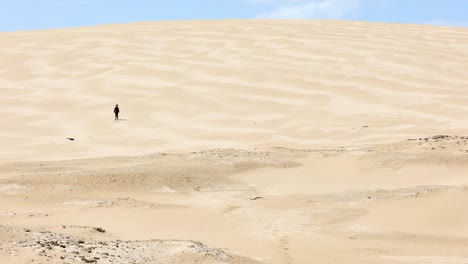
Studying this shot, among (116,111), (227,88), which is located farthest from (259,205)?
(227,88)

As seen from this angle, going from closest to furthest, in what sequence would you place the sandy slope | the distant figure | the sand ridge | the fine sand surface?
1. the sand ridge
2. the fine sand surface
3. the sandy slope
4. the distant figure

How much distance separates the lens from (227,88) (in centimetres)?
1411

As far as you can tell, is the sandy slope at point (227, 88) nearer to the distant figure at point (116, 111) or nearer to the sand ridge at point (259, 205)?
the distant figure at point (116, 111)

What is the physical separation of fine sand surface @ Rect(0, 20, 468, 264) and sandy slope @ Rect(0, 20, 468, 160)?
0.06m

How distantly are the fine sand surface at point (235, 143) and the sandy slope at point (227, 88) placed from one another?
57 mm

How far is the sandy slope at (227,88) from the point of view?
1077 centimetres

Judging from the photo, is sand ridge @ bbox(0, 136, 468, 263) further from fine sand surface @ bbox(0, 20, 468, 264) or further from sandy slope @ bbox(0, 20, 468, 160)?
sandy slope @ bbox(0, 20, 468, 160)

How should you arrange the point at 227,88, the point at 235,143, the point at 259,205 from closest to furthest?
the point at 259,205 → the point at 235,143 → the point at 227,88

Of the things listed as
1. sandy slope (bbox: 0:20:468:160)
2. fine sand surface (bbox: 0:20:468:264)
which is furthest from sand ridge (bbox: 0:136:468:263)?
sandy slope (bbox: 0:20:468:160)

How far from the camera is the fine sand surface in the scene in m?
4.50

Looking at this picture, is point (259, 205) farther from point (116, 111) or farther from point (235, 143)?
point (116, 111)

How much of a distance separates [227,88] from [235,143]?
3968mm

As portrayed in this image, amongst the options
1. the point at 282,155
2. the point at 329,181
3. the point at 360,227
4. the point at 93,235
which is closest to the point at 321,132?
the point at 282,155

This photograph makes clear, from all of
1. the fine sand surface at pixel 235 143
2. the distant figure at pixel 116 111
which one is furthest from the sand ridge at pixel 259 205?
the distant figure at pixel 116 111
